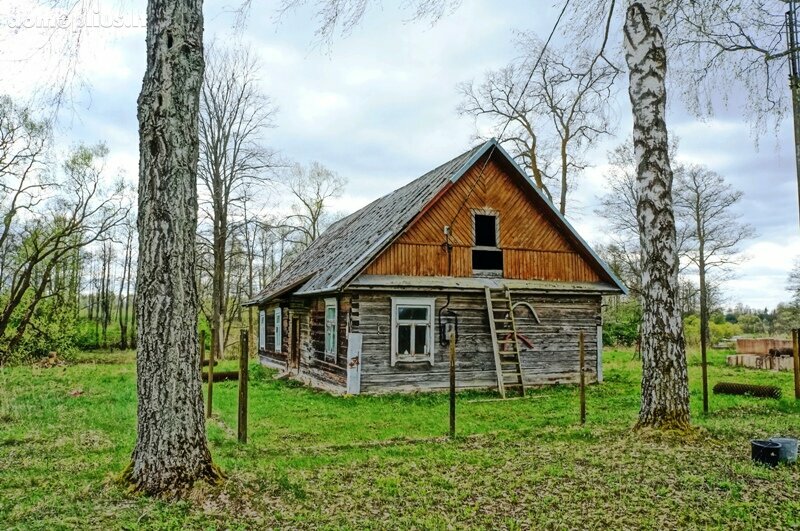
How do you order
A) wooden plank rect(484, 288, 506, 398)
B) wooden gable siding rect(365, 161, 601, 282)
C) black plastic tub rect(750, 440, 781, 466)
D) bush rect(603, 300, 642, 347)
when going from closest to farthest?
black plastic tub rect(750, 440, 781, 466), wooden plank rect(484, 288, 506, 398), wooden gable siding rect(365, 161, 601, 282), bush rect(603, 300, 642, 347)

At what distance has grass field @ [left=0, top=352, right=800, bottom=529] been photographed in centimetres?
454

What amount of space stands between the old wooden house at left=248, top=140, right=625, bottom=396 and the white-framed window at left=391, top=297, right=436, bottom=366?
26mm

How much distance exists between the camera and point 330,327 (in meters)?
14.7

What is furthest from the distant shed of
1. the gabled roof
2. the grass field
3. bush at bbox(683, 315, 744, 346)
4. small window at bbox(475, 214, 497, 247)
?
small window at bbox(475, 214, 497, 247)

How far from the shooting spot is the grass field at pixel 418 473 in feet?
14.9

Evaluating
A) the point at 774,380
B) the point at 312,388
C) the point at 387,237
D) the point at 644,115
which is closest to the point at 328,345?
the point at 312,388

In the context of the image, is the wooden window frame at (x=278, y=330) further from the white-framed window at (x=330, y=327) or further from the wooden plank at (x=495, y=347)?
the wooden plank at (x=495, y=347)

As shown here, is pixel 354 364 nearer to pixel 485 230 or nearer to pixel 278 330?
pixel 485 230

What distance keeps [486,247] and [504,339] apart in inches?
101

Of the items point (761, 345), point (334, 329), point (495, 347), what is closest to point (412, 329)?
point (334, 329)

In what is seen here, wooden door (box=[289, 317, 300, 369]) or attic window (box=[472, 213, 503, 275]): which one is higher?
attic window (box=[472, 213, 503, 275])

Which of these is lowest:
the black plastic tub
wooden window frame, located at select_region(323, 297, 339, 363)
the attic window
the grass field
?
the grass field

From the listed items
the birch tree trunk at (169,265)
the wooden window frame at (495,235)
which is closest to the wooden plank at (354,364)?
the wooden window frame at (495,235)

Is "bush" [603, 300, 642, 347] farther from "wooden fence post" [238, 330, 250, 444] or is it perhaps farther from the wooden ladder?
"wooden fence post" [238, 330, 250, 444]
